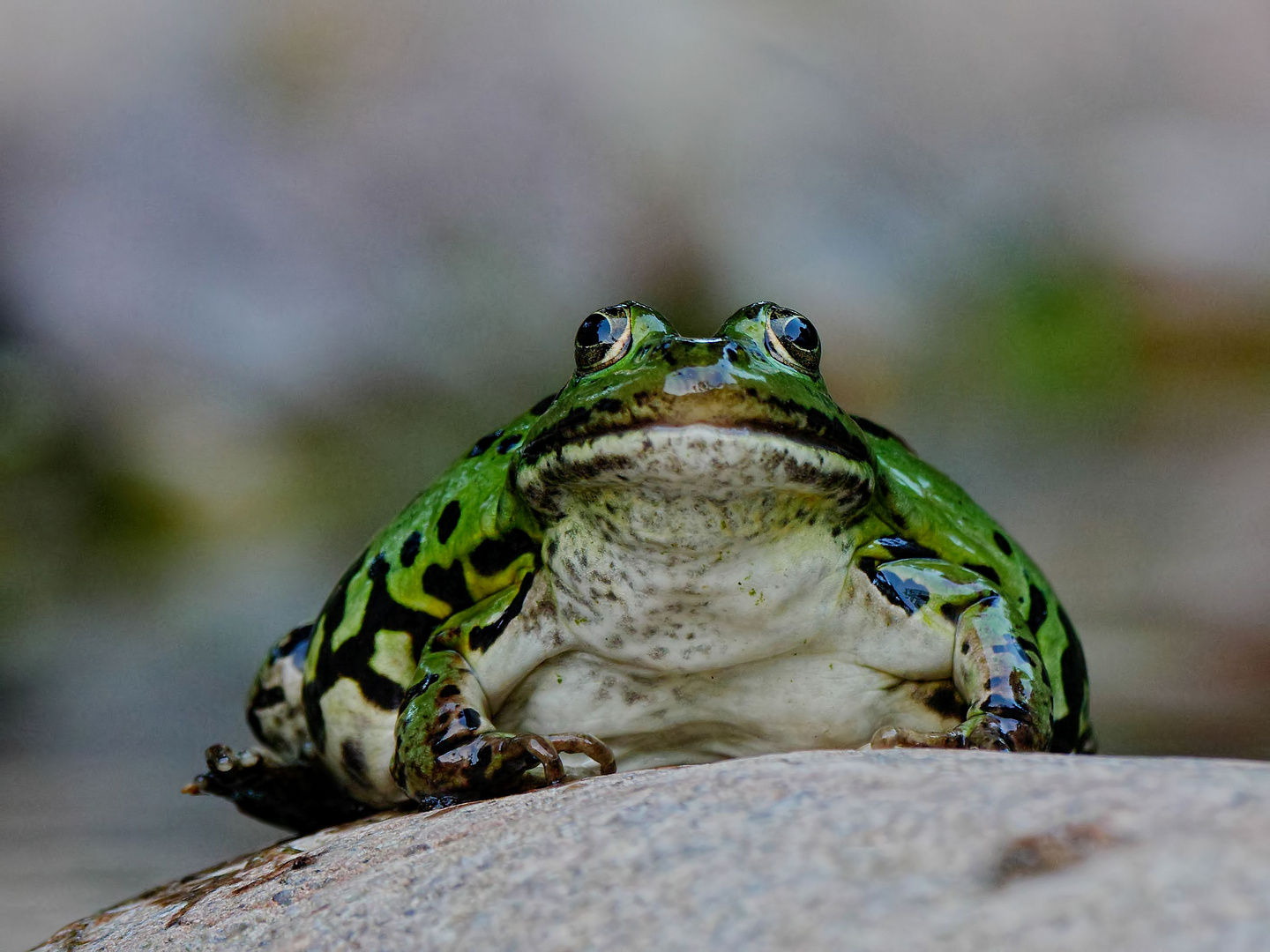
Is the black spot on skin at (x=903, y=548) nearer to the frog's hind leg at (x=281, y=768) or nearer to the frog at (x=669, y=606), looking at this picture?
the frog at (x=669, y=606)

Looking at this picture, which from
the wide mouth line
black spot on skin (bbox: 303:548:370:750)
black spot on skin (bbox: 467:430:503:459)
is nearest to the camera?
the wide mouth line

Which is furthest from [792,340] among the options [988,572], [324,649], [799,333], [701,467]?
[324,649]

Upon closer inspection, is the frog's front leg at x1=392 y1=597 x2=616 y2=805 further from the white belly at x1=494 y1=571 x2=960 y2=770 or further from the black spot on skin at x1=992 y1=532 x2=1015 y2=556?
the black spot on skin at x1=992 y1=532 x2=1015 y2=556

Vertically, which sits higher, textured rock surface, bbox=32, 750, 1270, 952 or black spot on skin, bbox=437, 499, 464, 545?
black spot on skin, bbox=437, 499, 464, 545

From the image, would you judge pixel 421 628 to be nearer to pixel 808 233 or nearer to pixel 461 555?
Answer: pixel 461 555

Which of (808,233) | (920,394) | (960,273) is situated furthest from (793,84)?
(920,394)

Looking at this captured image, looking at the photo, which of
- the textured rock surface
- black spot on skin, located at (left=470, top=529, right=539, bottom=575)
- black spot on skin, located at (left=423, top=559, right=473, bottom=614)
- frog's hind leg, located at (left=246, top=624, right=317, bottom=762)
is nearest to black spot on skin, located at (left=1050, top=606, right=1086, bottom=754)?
the textured rock surface

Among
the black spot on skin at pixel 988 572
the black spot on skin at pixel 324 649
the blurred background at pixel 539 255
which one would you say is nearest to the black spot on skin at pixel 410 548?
the black spot on skin at pixel 324 649
